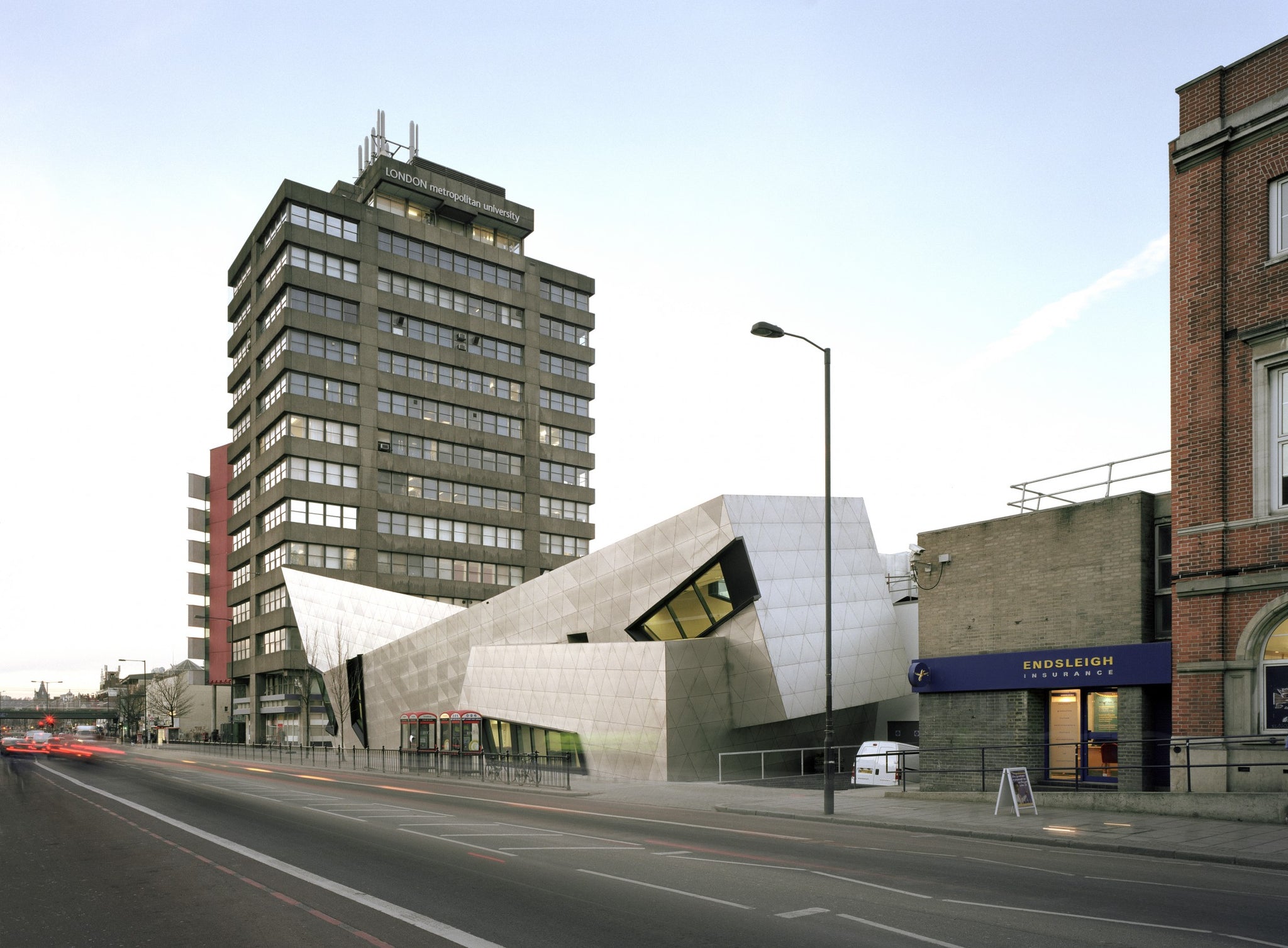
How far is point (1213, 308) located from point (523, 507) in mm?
92328

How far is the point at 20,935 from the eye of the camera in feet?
33.4

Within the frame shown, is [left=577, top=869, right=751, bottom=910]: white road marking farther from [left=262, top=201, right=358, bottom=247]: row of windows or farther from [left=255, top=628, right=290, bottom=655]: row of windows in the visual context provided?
[left=262, top=201, right=358, bottom=247]: row of windows

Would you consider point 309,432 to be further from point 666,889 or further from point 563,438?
point 666,889

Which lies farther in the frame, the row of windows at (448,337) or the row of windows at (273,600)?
the row of windows at (448,337)

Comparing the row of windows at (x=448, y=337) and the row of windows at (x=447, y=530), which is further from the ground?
the row of windows at (x=448, y=337)

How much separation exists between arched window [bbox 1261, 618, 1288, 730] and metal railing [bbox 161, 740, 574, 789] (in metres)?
19.8

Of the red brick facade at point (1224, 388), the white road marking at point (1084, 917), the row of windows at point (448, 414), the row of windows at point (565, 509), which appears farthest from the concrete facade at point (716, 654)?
the row of windows at point (565, 509)

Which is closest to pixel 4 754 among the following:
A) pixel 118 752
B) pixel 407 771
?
pixel 118 752

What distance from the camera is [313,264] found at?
97688 mm

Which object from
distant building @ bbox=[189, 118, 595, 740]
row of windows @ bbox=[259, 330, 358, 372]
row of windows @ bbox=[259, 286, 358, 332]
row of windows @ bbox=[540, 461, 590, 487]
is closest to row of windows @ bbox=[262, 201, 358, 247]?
distant building @ bbox=[189, 118, 595, 740]

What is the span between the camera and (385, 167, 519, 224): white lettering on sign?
106m

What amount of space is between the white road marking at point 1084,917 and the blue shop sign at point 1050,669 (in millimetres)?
14671

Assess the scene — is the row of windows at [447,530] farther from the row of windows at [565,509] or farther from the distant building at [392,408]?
the row of windows at [565,509]

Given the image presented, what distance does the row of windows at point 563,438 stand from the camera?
11331 centimetres
